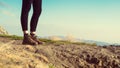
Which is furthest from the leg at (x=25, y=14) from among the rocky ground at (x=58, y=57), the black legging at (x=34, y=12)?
the rocky ground at (x=58, y=57)

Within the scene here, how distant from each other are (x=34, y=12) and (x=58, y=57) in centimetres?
180

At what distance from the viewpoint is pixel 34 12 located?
A: 9.99 meters

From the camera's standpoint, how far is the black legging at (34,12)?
9625mm

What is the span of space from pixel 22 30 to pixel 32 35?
18.2 inches

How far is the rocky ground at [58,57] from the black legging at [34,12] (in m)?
0.83

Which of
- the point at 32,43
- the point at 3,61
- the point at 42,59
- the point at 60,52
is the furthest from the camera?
the point at 32,43

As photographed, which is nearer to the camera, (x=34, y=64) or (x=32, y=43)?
(x=34, y=64)

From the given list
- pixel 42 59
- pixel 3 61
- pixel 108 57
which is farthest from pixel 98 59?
pixel 3 61

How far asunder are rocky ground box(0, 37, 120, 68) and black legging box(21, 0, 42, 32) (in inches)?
32.7

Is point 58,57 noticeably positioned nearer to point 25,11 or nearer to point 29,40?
point 29,40

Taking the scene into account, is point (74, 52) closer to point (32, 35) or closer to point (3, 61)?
point (32, 35)

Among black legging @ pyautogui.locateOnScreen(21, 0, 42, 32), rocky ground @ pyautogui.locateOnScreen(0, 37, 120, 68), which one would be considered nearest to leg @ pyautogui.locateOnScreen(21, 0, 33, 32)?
black legging @ pyautogui.locateOnScreen(21, 0, 42, 32)

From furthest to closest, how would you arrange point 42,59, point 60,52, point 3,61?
point 60,52 → point 42,59 → point 3,61

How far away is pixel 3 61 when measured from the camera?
6.99m
